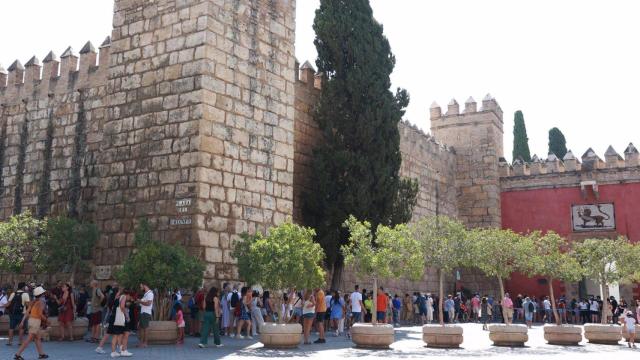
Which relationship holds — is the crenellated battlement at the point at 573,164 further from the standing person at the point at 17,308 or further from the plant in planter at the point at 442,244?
the standing person at the point at 17,308

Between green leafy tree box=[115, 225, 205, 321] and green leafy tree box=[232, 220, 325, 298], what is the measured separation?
952mm

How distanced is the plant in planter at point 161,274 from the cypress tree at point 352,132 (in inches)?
223

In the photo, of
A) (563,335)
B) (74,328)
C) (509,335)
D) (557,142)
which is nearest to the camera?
(74,328)

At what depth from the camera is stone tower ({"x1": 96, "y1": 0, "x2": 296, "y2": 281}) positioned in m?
12.2

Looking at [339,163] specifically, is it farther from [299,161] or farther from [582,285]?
[582,285]

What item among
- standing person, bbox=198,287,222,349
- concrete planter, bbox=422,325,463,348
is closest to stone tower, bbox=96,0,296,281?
standing person, bbox=198,287,222,349

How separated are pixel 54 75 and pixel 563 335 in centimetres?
1395

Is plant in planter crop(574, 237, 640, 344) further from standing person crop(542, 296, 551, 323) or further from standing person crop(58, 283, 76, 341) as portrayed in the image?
standing person crop(58, 283, 76, 341)

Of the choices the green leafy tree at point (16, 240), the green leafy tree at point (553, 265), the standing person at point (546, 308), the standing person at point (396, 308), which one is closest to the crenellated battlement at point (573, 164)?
the standing person at point (546, 308)

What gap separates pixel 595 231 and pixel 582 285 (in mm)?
2181

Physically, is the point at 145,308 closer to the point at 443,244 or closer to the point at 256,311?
the point at 256,311

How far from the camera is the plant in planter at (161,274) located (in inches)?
410

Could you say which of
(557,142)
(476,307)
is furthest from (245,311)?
(557,142)

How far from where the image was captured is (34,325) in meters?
8.92
